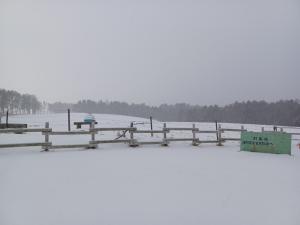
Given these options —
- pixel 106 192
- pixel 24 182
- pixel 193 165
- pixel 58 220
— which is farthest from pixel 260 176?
pixel 24 182

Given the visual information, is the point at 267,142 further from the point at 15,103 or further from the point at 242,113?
the point at 15,103

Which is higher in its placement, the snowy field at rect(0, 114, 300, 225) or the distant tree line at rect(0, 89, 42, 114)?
the distant tree line at rect(0, 89, 42, 114)

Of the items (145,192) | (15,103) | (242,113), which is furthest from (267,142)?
(15,103)

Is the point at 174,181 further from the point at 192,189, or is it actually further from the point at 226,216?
the point at 226,216

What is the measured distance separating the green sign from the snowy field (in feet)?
12.1

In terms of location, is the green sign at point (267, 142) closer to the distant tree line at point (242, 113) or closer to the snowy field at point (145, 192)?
the snowy field at point (145, 192)

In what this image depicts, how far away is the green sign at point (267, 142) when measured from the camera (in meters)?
13.1

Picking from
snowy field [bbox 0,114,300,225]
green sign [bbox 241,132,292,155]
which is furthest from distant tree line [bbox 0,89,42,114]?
snowy field [bbox 0,114,300,225]

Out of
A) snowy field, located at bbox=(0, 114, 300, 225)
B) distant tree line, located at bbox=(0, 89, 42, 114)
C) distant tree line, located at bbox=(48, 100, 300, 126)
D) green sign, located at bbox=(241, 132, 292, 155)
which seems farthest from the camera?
distant tree line, located at bbox=(0, 89, 42, 114)

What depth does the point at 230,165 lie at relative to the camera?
949cm

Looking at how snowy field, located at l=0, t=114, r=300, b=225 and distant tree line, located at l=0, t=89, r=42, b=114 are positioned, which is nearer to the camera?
snowy field, located at l=0, t=114, r=300, b=225

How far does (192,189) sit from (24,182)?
4.21 metres

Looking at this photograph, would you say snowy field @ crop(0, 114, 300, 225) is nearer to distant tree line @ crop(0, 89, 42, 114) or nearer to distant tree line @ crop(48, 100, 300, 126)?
distant tree line @ crop(48, 100, 300, 126)

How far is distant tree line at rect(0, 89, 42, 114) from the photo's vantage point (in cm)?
11581
